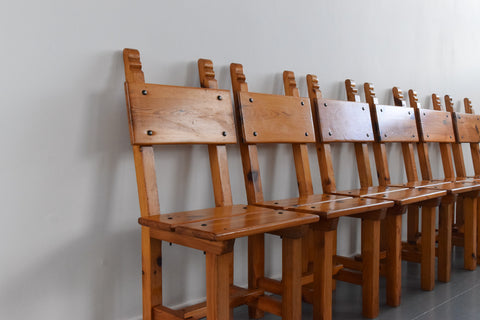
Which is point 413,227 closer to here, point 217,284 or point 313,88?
point 313,88

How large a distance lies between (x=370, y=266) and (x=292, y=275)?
1.56ft

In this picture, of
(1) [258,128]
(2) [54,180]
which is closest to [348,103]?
(1) [258,128]

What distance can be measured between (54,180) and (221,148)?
0.57 meters

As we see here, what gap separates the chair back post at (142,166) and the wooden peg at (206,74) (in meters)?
0.26

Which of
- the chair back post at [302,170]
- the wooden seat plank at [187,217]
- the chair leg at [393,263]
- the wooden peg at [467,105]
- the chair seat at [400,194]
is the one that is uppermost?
the wooden peg at [467,105]

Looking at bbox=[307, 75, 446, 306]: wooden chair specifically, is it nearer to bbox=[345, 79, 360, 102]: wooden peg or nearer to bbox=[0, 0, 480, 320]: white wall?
bbox=[345, 79, 360, 102]: wooden peg

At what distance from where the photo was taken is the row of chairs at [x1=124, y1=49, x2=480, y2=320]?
1272 mm

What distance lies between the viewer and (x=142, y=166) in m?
1.37

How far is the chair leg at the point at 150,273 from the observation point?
52.5 inches

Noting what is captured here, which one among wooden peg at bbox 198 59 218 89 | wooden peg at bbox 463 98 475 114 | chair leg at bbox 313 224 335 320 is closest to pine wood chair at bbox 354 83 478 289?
chair leg at bbox 313 224 335 320

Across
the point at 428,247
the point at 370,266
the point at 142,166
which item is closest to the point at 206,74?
the point at 142,166

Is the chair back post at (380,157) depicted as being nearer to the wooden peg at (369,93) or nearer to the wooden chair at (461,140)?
the wooden peg at (369,93)

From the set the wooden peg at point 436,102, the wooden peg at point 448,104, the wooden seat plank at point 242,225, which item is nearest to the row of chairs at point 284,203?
the wooden seat plank at point 242,225

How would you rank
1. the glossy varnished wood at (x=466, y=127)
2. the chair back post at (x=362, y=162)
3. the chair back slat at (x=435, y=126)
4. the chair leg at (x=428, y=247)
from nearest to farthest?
the chair leg at (x=428, y=247) → the chair back post at (x=362, y=162) → the chair back slat at (x=435, y=126) → the glossy varnished wood at (x=466, y=127)
